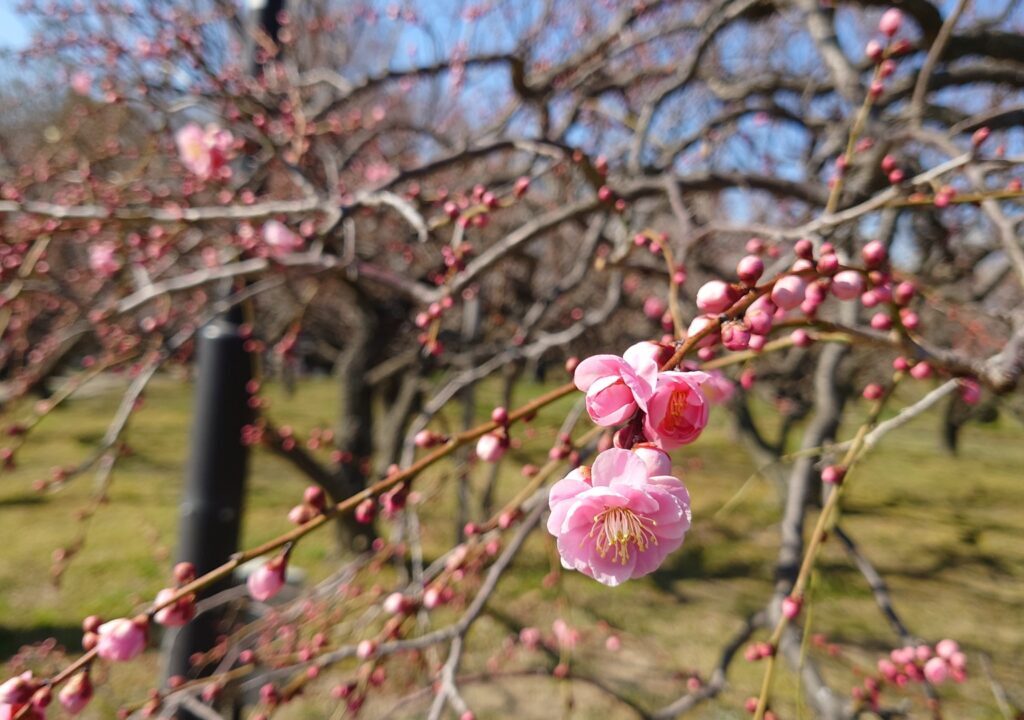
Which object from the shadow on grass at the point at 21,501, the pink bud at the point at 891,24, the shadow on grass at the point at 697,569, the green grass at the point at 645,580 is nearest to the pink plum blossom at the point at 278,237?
the green grass at the point at 645,580

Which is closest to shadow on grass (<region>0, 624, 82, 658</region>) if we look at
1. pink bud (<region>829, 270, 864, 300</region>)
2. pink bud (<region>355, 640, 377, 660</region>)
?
pink bud (<region>355, 640, 377, 660</region>)

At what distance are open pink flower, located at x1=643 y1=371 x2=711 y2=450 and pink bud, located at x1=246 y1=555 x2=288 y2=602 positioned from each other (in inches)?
18.8

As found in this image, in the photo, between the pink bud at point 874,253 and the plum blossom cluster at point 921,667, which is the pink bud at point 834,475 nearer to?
the pink bud at point 874,253

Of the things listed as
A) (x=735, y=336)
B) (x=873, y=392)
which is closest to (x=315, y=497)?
(x=735, y=336)

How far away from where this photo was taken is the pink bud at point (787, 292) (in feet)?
2.00

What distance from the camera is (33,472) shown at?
21.4 feet

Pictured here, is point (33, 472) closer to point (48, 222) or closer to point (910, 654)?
point (48, 222)

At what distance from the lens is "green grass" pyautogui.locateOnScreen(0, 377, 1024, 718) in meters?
3.18

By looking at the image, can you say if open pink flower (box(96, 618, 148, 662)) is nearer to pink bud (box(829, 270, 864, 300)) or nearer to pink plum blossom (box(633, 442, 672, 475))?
pink plum blossom (box(633, 442, 672, 475))

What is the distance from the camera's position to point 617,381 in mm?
518

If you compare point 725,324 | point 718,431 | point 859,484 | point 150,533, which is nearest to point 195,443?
point 725,324

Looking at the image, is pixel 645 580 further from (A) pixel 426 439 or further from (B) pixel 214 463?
(A) pixel 426 439

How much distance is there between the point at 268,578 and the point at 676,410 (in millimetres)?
532

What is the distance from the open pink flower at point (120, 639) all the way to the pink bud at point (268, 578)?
12cm
